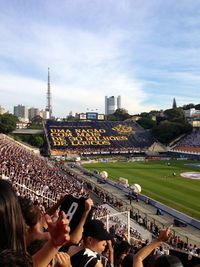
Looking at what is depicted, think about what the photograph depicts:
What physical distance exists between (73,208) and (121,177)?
4420cm

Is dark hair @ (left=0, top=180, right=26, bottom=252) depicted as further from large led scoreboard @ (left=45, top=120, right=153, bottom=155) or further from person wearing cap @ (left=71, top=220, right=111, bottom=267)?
large led scoreboard @ (left=45, top=120, right=153, bottom=155)

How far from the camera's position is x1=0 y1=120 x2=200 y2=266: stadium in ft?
69.1

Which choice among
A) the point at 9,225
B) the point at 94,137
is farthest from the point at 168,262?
the point at 94,137

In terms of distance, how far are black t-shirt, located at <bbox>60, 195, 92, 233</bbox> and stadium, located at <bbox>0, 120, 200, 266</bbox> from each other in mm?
3470

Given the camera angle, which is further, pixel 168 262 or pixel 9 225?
pixel 168 262

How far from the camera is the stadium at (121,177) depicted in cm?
2106

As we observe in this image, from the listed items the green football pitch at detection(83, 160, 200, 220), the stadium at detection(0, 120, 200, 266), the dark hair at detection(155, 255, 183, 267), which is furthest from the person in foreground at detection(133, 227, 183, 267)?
the green football pitch at detection(83, 160, 200, 220)

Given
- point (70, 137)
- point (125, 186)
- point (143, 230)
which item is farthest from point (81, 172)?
point (70, 137)

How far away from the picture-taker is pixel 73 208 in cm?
409

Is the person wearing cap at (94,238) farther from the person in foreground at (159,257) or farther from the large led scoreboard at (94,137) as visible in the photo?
the large led scoreboard at (94,137)

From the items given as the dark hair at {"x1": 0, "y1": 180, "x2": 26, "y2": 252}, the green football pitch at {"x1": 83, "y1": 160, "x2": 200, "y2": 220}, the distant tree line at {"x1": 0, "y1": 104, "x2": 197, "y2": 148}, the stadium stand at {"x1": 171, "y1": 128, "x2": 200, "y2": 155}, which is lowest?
the green football pitch at {"x1": 83, "y1": 160, "x2": 200, "y2": 220}

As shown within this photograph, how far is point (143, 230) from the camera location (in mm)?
A: 22844

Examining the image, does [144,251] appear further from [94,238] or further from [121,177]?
[121,177]

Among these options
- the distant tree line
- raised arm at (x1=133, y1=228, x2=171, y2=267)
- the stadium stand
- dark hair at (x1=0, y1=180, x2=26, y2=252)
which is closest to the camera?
dark hair at (x1=0, y1=180, x2=26, y2=252)
